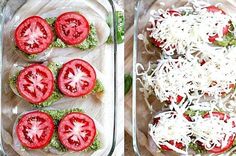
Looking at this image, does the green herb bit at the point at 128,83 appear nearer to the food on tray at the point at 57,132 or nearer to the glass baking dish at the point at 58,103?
the glass baking dish at the point at 58,103

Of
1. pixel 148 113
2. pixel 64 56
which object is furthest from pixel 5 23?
pixel 148 113

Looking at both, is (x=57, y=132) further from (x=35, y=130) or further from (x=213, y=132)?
(x=213, y=132)

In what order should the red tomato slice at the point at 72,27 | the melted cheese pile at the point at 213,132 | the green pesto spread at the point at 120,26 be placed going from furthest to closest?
the green pesto spread at the point at 120,26
the red tomato slice at the point at 72,27
the melted cheese pile at the point at 213,132

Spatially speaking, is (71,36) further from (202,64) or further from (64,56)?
(202,64)

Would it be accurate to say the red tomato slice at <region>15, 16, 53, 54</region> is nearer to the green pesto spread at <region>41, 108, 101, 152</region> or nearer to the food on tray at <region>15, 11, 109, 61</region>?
the food on tray at <region>15, 11, 109, 61</region>

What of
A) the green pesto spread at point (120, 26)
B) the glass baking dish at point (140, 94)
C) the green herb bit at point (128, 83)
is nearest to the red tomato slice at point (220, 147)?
the glass baking dish at point (140, 94)

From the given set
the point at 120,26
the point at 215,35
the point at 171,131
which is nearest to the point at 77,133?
the point at 171,131

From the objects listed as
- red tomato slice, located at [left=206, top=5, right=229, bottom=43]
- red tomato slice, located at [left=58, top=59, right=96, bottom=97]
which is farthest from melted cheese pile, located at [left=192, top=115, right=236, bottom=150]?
red tomato slice, located at [left=58, top=59, right=96, bottom=97]
